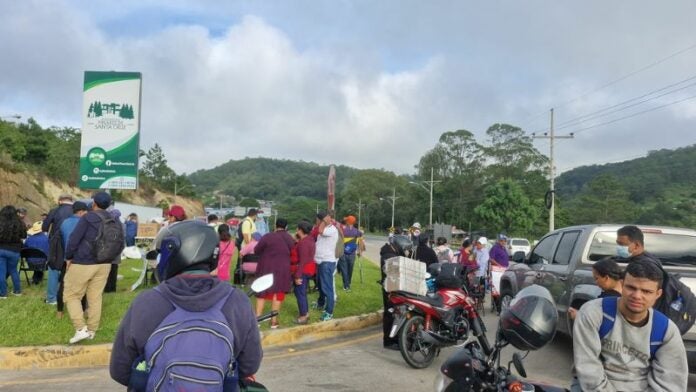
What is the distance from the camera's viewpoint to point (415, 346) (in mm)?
6809

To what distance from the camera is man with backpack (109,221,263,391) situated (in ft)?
6.61

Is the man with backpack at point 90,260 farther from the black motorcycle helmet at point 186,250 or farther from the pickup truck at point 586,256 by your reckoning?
the pickup truck at point 586,256

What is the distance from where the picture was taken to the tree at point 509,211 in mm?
60812

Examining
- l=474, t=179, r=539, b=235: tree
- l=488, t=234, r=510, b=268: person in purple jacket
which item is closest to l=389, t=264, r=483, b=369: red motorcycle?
l=488, t=234, r=510, b=268: person in purple jacket

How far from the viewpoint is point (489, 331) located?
9.33 m

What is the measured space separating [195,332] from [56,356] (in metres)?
5.52

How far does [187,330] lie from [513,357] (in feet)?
5.60

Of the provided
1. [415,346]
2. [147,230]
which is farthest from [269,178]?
[415,346]

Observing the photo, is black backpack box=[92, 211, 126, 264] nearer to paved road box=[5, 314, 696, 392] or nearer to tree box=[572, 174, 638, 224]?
paved road box=[5, 314, 696, 392]

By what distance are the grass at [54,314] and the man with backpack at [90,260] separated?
0.99ft

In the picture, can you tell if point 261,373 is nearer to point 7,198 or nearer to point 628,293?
point 628,293

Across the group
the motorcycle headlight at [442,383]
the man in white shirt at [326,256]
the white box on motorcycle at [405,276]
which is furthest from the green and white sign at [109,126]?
the motorcycle headlight at [442,383]

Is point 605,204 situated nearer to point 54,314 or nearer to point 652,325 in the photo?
point 54,314

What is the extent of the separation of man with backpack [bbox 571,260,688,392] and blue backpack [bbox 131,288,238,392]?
1.90m
